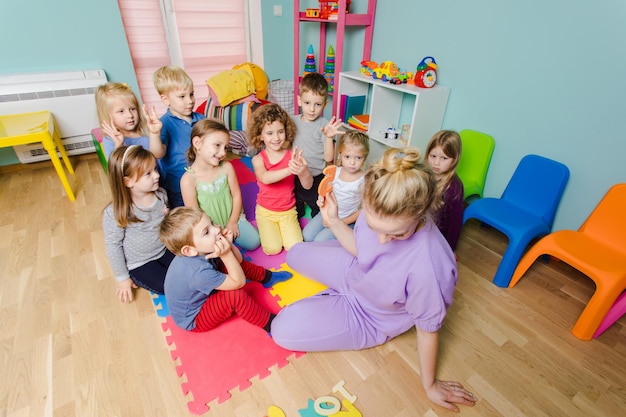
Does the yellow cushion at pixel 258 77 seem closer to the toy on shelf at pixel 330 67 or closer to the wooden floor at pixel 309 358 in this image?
the toy on shelf at pixel 330 67

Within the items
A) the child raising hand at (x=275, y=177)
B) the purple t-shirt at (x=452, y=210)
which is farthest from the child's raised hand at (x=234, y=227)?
the purple t-shirt at (x=452, y=210)

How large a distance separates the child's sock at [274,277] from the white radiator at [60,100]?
2479mm

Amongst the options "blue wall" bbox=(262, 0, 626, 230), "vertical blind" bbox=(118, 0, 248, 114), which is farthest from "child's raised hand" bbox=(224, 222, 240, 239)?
"vertical blind" bbox=(118, 0, 248, 114)

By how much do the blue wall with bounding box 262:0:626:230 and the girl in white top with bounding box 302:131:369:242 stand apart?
1.00 m

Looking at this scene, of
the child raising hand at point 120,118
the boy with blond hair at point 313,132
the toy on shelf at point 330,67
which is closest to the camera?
the child raising hand at point 120,118

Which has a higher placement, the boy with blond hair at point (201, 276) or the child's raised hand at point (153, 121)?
the child's raised hand at point (153, 121)

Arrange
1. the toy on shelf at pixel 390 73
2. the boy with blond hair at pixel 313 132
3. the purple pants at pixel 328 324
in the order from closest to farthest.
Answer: the purple pants at pixel 328 324 < the boy with blond hair at pixel 313 132 < the toy on shelf at pixel 390 73

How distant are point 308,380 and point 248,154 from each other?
227 cm

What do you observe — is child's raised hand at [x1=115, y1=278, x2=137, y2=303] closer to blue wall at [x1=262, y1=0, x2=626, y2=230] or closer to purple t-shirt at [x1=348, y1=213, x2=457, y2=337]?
purple t-shirt at [x1=348, y1=213, x2=457, y2=337]

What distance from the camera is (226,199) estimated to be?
6.30 ft

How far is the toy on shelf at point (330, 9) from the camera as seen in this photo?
288cm

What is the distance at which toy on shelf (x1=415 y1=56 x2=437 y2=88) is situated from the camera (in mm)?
2355

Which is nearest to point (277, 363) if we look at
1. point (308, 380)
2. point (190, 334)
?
point (308, 380)

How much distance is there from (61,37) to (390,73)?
2.84 metres
